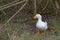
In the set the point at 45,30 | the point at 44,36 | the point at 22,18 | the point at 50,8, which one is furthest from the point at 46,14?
the point at 44,36

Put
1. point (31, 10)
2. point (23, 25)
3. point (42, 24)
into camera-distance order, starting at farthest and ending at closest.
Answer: point (31, 10) < point (23, 25) < point (42, 24)

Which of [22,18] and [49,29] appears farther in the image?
[22,18]

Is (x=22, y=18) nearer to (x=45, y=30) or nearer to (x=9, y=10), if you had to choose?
(x=9, y=10)

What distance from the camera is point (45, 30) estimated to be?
20.7 feet

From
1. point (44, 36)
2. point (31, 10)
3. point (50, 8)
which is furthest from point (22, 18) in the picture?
point (44, 36)

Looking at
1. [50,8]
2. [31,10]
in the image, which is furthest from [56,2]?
[31,10]

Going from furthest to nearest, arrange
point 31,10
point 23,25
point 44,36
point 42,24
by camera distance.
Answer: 1. point 31,10
2. point 23,25
3. point 42,24
4. point 44,36

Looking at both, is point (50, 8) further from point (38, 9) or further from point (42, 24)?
point (42, 24)

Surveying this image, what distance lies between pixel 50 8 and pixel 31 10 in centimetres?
58

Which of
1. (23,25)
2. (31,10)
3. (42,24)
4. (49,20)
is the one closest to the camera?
(42,24)

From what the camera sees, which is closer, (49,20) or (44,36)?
(44,36)

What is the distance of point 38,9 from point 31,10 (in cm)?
22

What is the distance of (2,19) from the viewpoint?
23.0ft

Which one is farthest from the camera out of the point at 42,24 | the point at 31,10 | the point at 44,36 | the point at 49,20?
the point at 31,10
